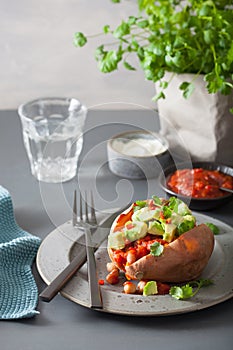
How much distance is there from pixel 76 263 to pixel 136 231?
0.14 meters

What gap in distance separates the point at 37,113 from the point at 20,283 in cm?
70

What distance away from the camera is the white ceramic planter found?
1770 mm

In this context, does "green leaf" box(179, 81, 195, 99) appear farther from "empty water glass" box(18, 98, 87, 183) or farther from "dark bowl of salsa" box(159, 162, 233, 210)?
"empty water glass" box(18, 98, 87, 183)

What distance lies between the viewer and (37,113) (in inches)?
77.0

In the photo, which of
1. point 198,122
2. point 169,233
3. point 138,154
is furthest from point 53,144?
point 169,233

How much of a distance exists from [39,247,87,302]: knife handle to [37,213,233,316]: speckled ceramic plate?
0.05 feet

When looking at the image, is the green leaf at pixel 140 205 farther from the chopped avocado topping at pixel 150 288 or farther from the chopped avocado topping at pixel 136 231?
the chopped avocado topping at pixel 150 288

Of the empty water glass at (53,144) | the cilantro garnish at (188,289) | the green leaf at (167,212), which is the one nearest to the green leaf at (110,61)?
the empty water glass at (53,144)

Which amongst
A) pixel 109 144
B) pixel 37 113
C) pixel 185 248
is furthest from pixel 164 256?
pixel 37 113

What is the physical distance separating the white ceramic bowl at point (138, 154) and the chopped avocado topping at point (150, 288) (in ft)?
1.44

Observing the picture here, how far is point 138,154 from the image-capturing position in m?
1.81

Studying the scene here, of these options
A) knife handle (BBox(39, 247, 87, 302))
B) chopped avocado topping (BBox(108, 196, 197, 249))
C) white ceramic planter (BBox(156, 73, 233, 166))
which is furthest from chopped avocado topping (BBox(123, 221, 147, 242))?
white ceramic planter (BBox(156, 73, 233, 166))

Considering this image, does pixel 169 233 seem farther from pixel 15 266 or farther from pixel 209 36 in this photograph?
pixel 209 36

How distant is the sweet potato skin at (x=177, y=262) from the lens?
131cm
